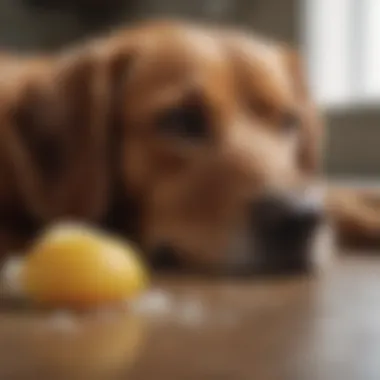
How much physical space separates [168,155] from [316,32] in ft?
5.34

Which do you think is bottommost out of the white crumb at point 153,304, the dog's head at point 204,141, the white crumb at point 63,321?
the white crumb at point 153,304

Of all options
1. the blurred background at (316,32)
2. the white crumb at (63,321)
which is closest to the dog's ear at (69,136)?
the white crumb at (63,321)

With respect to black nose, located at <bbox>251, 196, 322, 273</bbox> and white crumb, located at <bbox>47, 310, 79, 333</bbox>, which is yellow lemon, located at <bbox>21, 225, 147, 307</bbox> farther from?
black nose, located at <bbox>251, 196, 322, 273</bbox>

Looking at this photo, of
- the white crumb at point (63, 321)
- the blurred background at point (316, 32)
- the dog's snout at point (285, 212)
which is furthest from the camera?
the blurred background at point (316, 32)

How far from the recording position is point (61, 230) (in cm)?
121

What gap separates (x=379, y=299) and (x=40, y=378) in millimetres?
519

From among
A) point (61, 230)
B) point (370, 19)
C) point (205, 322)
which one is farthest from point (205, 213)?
point (370, 19)

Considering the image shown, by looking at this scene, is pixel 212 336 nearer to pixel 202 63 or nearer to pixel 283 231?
pixel 283 231

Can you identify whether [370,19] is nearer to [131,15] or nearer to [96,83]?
[131,15]

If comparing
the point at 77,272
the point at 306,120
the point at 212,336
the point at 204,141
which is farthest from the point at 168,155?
the point at 212,336

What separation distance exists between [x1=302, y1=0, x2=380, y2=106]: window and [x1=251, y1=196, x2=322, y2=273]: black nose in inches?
62.7

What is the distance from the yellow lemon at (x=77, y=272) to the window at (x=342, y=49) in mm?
1892

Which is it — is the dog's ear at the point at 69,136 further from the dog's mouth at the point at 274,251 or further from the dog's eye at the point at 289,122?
the dog's eye at the point at 289,122

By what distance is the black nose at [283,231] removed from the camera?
4.44 ft
